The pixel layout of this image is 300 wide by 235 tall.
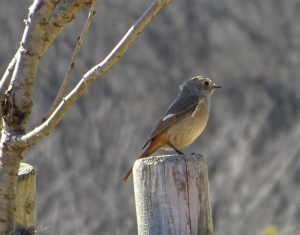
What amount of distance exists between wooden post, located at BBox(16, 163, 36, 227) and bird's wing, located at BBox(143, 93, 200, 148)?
1.56 m

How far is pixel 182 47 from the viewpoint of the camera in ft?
39.2

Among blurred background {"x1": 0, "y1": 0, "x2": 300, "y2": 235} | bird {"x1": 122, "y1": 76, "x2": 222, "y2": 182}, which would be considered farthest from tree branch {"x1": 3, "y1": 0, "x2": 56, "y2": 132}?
blurred background {"x1": 0, "y1": 0, "x2": 300, "y2": 235}

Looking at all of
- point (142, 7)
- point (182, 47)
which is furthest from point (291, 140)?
point (142, 7)

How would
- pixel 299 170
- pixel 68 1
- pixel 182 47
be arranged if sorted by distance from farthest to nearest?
pixel 182 47 < pixel 299 170 < pixel 68 1

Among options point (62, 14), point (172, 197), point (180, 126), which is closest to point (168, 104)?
point (180, 126)

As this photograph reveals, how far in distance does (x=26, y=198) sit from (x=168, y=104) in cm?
758

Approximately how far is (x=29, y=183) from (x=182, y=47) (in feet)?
26.4

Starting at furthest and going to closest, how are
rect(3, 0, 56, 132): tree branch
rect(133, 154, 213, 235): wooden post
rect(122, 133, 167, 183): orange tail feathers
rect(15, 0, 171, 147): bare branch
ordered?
rect(122, 133, 167, 183): orange tail feathers → rect(3, 0, 56, 132): tree branch → rect(133, 154, 213, 235): wooden post → rect(15, 0, 171, 147): bare branch

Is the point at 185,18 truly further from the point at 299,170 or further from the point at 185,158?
the point at 185,158

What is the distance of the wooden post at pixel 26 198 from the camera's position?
4.05 meters

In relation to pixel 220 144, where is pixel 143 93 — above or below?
above

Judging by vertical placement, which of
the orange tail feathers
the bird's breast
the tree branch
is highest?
the tree branch

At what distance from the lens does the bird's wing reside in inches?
222

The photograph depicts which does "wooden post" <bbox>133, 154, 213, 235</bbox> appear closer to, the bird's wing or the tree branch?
the tree branch
